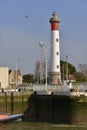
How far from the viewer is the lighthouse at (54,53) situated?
81000 mm

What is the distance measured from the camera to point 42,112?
60.9m

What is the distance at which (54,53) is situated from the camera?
8156cm

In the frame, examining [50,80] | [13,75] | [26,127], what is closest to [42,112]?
[26,127]

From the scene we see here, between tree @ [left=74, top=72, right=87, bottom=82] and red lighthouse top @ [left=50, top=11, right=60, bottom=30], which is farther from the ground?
red lighthouse top @ [left=50, top=11, right=60, bottom=30]

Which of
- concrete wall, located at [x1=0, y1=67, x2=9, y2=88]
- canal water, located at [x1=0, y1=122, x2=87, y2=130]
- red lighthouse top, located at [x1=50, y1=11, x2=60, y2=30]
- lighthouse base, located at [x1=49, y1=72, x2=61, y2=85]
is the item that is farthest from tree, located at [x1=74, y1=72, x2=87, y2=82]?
canal water, located at [x1=0, y1=122, x2=87, y2=130]

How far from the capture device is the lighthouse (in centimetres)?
8100

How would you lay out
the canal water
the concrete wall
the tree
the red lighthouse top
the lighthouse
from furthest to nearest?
the tree < the concrete wall < the lighthouse < the red lighthouse top < the canal water

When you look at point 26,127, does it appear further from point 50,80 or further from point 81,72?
point 81,72

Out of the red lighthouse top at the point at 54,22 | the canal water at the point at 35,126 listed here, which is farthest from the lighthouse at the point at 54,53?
the canal water at the point at 35,126

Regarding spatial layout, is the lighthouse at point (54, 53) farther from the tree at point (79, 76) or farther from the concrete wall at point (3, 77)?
the tree at point (79, 76)

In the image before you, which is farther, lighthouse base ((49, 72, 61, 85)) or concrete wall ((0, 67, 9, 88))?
concrete wall ((0, 67, 9, 88))

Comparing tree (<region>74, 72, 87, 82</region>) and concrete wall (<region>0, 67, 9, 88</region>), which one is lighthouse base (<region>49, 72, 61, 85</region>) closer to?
concrete wall (<region>0, 67, 9, 88</region>)

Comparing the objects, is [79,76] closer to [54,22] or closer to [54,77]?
[54,77]

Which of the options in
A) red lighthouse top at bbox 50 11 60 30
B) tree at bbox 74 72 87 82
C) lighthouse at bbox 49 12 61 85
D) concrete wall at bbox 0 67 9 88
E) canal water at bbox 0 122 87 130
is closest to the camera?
canal water at bbox 0 122 87 130
